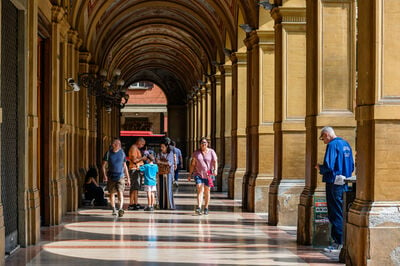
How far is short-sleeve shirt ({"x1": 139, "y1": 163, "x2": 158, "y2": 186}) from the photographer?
16359 millimetres

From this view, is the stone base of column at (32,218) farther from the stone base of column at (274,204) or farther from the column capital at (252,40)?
the column capital at (252,40)

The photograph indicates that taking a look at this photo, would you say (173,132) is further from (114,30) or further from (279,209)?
(279,209)

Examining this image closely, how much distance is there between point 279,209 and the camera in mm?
13344

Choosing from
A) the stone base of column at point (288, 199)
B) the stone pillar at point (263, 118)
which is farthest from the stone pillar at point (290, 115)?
the stone pillar at point (263, 118)

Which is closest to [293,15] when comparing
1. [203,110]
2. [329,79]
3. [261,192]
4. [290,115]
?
[290,115]

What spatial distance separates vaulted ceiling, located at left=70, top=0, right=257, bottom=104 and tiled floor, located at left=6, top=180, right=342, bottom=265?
470cm

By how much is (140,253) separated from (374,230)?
3.15 metres

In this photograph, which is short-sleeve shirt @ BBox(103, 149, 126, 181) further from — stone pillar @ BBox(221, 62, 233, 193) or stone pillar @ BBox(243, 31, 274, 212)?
stone pillar @ BBox(221, 62, 233, 193)

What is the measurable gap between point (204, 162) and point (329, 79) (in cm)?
464

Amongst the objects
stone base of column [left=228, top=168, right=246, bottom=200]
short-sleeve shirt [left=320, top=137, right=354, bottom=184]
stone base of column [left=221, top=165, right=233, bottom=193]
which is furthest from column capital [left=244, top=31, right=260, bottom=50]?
stone base of column [left=221, top=165, right=233, bottom=193]

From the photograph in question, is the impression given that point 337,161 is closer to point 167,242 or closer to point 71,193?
point 167,242

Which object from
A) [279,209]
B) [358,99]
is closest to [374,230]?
[358,99]

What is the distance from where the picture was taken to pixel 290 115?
1343cm

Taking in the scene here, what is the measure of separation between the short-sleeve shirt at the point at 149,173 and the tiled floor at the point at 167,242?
0.83m
